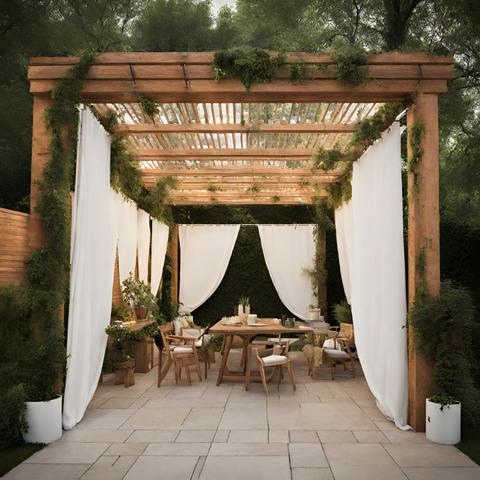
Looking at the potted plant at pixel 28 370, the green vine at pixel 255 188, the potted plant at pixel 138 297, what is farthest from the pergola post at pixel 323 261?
the potted plant at pixel 28 370

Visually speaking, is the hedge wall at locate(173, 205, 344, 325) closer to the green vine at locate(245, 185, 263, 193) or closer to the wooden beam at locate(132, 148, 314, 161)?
the green vine at locate(245, 185, 263, 193)

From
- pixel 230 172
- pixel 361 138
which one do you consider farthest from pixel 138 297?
pixel 361 138

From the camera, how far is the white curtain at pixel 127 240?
6.54 metres

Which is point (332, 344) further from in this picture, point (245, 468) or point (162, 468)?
point (162, 468)

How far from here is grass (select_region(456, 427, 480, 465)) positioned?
3.40 metres

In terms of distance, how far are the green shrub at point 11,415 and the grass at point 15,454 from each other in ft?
0.24

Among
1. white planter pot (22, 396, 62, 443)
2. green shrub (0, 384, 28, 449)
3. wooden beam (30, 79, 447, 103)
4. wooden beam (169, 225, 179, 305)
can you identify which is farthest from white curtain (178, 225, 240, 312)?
green shrub (0, 384, 28, 449)

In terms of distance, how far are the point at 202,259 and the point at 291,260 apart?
6.91 ft

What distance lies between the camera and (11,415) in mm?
3488

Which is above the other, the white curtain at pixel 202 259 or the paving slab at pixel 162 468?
the white curtain at pixel 202 259

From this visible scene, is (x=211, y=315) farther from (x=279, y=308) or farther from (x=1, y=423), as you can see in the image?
(x=1, y=423)

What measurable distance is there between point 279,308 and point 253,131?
5.53 metres

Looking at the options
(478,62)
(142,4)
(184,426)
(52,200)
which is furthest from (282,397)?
(142,4)

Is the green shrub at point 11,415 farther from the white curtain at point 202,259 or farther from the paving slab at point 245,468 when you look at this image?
the white curtain at point 202,259
